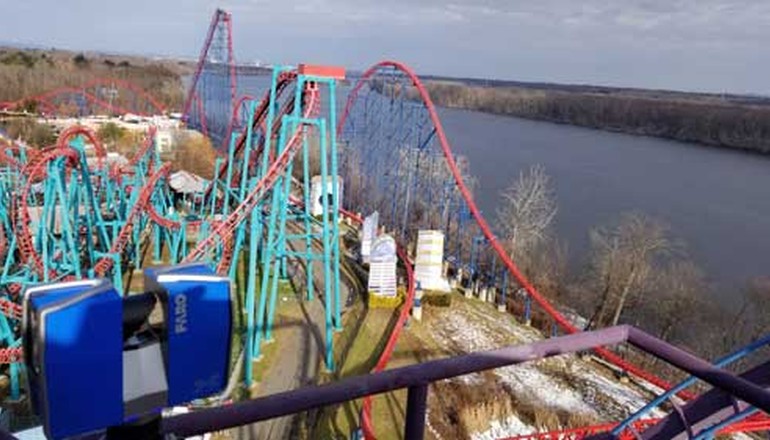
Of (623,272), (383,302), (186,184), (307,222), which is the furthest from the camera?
(186,184)

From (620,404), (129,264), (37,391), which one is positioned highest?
(37,391)

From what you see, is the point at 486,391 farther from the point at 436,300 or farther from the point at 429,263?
the point at 429,263

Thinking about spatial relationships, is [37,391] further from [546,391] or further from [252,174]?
[252,174]

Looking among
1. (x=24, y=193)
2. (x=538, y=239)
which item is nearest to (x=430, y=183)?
(x=538, y=239)

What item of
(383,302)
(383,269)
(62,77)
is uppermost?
(62,77)

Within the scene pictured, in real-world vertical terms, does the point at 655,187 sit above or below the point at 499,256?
above

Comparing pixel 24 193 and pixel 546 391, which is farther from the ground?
pixel 24 193

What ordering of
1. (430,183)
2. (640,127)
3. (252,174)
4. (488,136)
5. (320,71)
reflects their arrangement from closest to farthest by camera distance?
(320,71) → (252,174) → (430,183) → (488,136) → (640,127)

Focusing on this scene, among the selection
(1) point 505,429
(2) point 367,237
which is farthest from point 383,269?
(1) point 505,429
